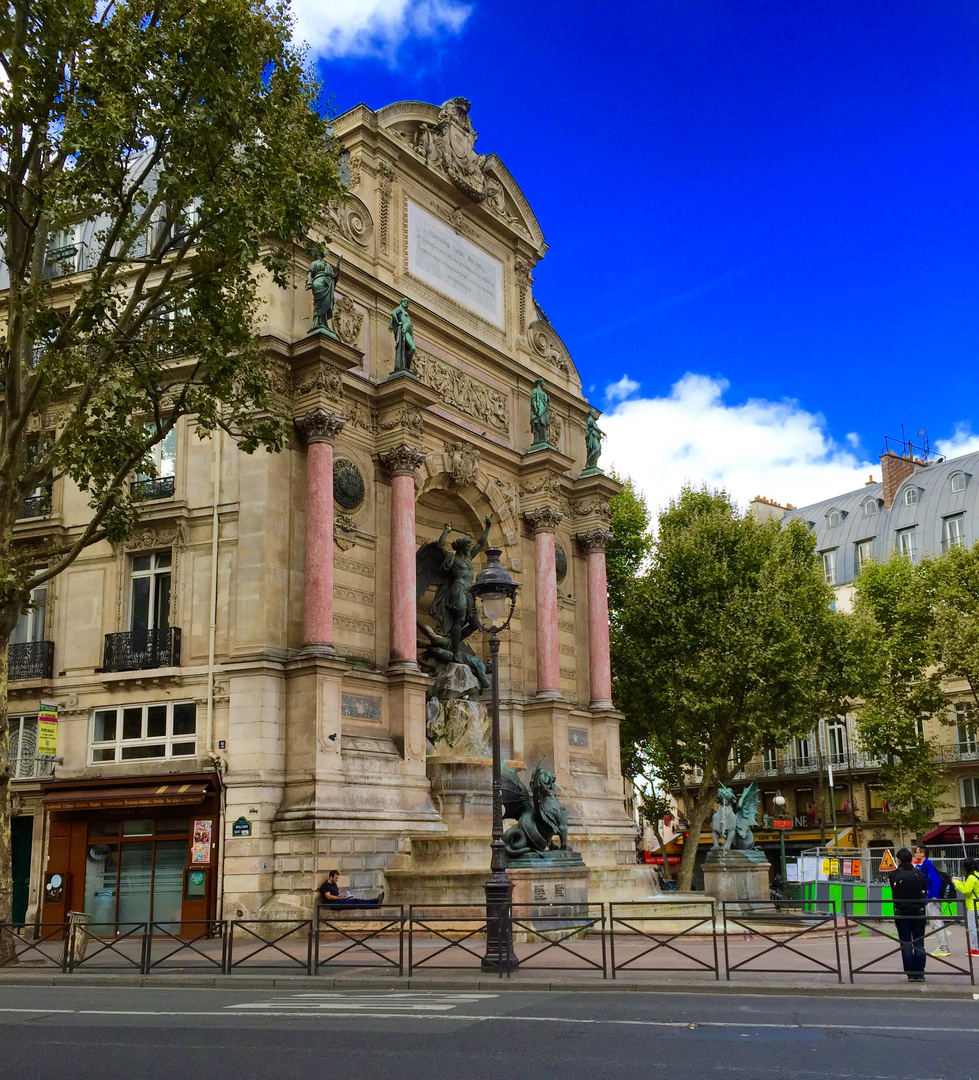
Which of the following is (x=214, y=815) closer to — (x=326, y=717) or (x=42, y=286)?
(x=326, y=717)

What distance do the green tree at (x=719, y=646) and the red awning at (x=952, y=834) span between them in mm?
9462

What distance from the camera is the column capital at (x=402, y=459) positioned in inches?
1086

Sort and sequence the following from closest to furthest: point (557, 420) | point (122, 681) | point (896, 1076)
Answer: point (896, 1076) → point (122, 681) → point (557, 420)

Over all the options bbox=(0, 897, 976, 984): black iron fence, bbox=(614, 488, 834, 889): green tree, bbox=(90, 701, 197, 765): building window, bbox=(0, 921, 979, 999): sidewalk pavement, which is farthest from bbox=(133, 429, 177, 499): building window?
bbox=(614, 488, 834, 889): green tree

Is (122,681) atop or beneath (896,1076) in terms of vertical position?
atop

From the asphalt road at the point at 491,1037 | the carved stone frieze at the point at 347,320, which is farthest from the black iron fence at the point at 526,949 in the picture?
the carved stone frieze at the point at 347,320

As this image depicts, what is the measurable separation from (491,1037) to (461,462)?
70.0 feet

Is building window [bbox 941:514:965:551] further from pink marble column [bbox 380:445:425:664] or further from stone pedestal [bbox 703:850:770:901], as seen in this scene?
pink marble column [bbox 380:445:425:664]

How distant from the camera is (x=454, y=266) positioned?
33125 mm

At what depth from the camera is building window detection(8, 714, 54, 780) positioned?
2547 centimetres

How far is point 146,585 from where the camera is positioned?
26109 millimetres

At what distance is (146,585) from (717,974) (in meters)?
16.1

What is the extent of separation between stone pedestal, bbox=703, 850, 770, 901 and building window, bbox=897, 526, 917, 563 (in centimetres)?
3178

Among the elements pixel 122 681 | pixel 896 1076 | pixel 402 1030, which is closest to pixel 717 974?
pixel 402 1030
